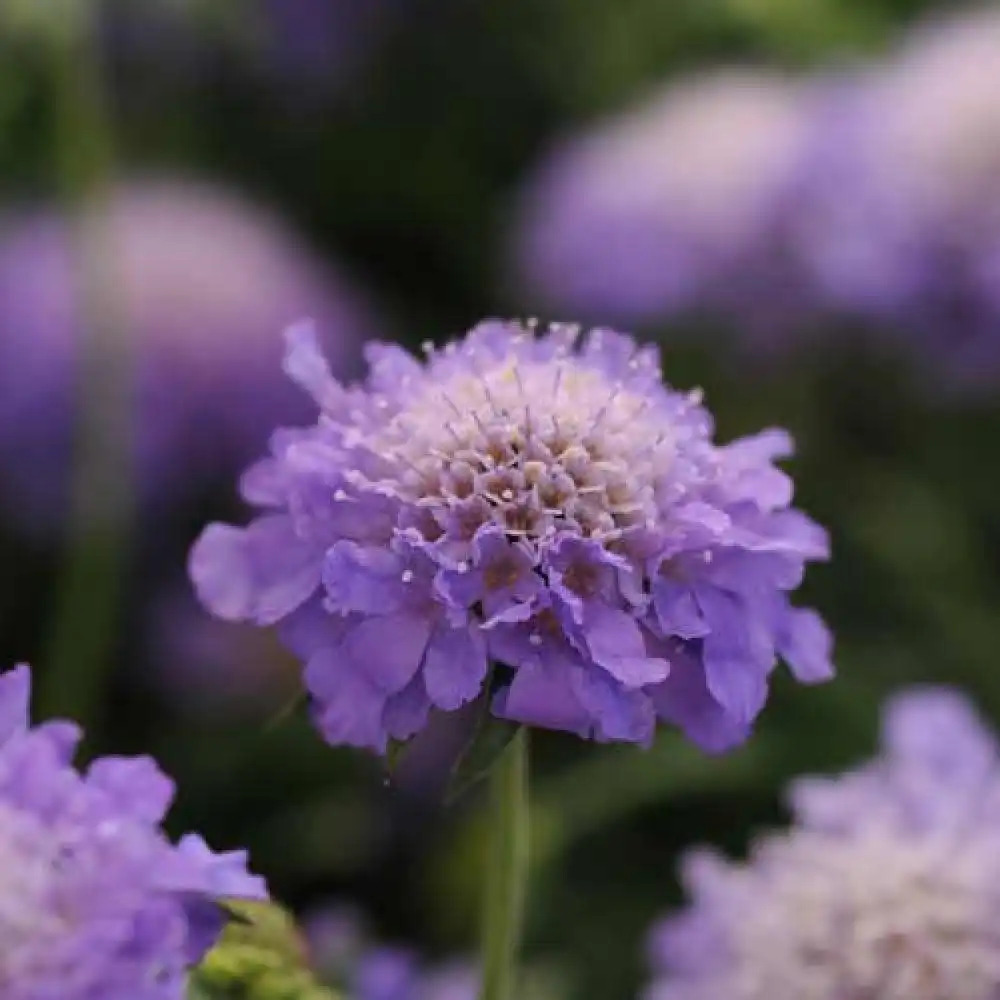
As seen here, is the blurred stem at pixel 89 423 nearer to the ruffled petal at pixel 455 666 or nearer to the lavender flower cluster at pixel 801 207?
the lavender flower cluster at pixel 801 207

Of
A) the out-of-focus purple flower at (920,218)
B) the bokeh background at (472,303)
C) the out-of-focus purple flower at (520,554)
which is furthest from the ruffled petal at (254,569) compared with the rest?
the out-of-focus purple flower at (920,218)

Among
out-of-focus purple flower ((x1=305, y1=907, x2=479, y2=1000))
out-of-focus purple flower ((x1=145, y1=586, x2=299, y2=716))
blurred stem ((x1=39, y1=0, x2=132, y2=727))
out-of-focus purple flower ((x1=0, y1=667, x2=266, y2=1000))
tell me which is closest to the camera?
out-of-focus purple flower ((x1=0, y1=667, x2=266, y2=1000))

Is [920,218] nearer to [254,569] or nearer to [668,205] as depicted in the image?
[668,205]

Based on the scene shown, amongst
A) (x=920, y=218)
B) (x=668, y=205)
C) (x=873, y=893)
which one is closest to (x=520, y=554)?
(x=873, y=893)

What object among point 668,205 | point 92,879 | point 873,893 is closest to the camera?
point 92,879

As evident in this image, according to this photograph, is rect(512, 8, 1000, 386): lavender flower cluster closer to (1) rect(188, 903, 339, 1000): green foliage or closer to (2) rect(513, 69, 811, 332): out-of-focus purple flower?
(2) rect(513, 69, 811, 332): out-of-focus purple flower

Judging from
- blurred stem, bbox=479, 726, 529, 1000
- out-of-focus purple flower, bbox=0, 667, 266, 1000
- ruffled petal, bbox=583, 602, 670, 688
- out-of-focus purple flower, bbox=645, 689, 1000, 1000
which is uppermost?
out-of-focus purple flower, bbox=645, 689, 1000, 1000

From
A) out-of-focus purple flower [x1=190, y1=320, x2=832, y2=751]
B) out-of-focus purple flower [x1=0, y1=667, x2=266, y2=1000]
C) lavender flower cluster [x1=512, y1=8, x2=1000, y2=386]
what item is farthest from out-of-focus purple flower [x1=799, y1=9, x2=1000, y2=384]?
out-of-focus purple flower [x1=0, y1=667, x2=266, y2=1000]
